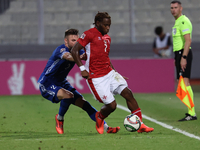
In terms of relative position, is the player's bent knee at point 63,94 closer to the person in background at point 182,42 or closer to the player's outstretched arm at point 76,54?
the player's outstretched arm at point 76,54

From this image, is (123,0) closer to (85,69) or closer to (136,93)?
(136,93)

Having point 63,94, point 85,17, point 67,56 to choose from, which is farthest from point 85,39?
point 85,17

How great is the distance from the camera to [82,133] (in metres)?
5.54

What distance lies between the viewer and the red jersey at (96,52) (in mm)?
5141

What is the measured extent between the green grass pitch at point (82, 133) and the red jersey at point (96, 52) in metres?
0.89

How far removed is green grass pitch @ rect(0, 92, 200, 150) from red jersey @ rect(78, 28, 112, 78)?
891 millimetres

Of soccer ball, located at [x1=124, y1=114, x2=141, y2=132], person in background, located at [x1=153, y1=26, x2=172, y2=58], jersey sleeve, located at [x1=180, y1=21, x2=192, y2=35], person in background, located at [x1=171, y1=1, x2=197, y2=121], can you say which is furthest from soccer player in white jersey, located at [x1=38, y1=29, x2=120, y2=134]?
person in background, located at [x1=153, y1=26, x2=172, y2=58]

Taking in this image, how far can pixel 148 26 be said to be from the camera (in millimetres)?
22188

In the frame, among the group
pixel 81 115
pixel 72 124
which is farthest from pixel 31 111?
pixel 72 124

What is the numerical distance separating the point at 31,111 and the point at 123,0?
14683 mm

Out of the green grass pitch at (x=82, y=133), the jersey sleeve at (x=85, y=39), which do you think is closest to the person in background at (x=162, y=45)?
the green grass pitch at (x=82, y=133)

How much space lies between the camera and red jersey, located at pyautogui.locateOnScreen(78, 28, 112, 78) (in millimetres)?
5141

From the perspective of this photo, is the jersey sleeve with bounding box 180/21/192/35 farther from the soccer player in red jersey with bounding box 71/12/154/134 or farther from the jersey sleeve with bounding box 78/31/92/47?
the jersey sleeve with bounding box 78/31/92/47

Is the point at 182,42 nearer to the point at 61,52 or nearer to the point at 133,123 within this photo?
the point at 133,123
